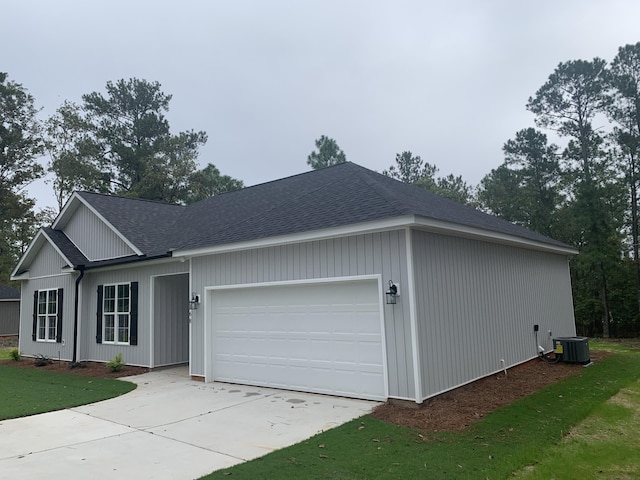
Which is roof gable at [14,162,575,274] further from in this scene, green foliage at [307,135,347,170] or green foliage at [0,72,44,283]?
green foliage at [307,135,347,170]

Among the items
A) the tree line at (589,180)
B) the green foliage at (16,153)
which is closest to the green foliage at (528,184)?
the tree line at (589,180)

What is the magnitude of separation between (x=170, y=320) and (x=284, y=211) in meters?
4.72

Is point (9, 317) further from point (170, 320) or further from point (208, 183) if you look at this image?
point (170, 320)

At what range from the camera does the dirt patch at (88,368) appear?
36.9 ft

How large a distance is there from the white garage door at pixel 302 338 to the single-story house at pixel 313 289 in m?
0.03

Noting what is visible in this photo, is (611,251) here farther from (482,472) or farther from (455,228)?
(482,472)

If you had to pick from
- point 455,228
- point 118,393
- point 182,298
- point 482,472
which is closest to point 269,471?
point 482,472

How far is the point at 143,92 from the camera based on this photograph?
3272 centimetres

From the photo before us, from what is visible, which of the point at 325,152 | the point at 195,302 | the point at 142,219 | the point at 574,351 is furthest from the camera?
the point at 325,152

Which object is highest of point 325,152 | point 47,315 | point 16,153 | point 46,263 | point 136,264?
point 325,152

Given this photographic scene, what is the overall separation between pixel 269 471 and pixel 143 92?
33.5 metres

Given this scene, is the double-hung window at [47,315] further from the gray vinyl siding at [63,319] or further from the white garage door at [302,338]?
the white garage door at [302,338]

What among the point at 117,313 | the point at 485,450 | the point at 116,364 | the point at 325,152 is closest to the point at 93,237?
the point at 117,313

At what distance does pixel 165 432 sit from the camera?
5.99 m
